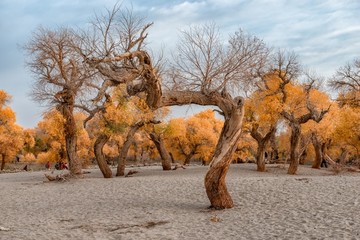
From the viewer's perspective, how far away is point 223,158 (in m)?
12.9

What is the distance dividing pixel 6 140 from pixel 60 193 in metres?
27.7

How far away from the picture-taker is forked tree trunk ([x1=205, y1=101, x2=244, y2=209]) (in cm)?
1296

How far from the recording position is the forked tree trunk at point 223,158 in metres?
13.0

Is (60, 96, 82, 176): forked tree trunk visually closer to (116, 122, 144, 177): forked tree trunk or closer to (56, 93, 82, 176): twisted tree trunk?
(56, 93, 82, 176): twisted tree trunk

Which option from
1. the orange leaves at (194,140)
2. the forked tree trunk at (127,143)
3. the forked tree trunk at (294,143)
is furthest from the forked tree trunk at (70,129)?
the orange leaves at (194,140)

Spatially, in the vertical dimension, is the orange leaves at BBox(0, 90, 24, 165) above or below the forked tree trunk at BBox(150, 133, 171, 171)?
above

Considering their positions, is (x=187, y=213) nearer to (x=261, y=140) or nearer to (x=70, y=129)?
(x=70, y=129)

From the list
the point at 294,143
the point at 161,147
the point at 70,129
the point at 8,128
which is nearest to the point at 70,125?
the point at 70,129

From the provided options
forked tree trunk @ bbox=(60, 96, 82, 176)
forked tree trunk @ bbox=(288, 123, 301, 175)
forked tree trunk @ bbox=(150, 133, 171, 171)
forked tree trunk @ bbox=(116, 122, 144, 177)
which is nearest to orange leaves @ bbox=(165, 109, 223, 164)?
→ forked tree trunk @ bbox=(150, 133, 171, 171)

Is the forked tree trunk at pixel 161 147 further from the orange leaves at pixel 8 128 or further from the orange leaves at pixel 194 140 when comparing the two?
the orange leaves at pixel 8 128

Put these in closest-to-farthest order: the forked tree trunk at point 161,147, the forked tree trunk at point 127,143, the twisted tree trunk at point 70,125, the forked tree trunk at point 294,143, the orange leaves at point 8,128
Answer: the twisted tree trunk at point 70,125
the forked tree trunk at point 294,143
the forked tree trunk at point 127,143
the forked tree trunk at point 161,147
the orange leaves at point 8,128

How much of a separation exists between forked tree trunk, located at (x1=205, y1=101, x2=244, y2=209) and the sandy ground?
53 cm

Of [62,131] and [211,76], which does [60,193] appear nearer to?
[62,131]

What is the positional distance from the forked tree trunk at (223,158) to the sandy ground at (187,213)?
0.53 metres
